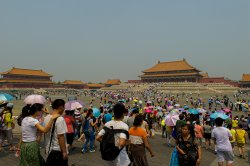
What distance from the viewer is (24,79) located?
8175 cm

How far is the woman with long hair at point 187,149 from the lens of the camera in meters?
3.54

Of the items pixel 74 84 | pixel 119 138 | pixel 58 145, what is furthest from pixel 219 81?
pixel 58 145

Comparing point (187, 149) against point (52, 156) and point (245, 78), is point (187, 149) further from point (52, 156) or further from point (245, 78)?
point (245, 78)

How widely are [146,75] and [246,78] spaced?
103 feet

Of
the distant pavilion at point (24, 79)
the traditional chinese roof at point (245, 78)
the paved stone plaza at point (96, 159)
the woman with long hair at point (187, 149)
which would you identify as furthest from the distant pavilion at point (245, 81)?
the woman with long hair at point (187, 149)

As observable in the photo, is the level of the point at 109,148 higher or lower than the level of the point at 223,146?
higher

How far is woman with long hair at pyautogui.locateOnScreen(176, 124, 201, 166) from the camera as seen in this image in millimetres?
3543

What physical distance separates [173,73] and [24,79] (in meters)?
49.8

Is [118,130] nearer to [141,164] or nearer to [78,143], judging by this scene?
[141,164]

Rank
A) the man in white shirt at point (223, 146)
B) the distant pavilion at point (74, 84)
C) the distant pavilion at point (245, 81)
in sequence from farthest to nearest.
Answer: the distant pavilion at point (74, 84)
the distant pavilion at point (245, 81)
the man in white shirt at point (223, 146)

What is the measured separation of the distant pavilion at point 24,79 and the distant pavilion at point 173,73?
3555 centimetres

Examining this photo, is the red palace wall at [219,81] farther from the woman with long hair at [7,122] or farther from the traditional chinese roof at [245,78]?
the woman with long hair at [7,122]

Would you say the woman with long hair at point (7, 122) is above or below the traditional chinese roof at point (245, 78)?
below

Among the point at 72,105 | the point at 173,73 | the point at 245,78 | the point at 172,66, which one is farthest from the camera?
the point at 172,66
